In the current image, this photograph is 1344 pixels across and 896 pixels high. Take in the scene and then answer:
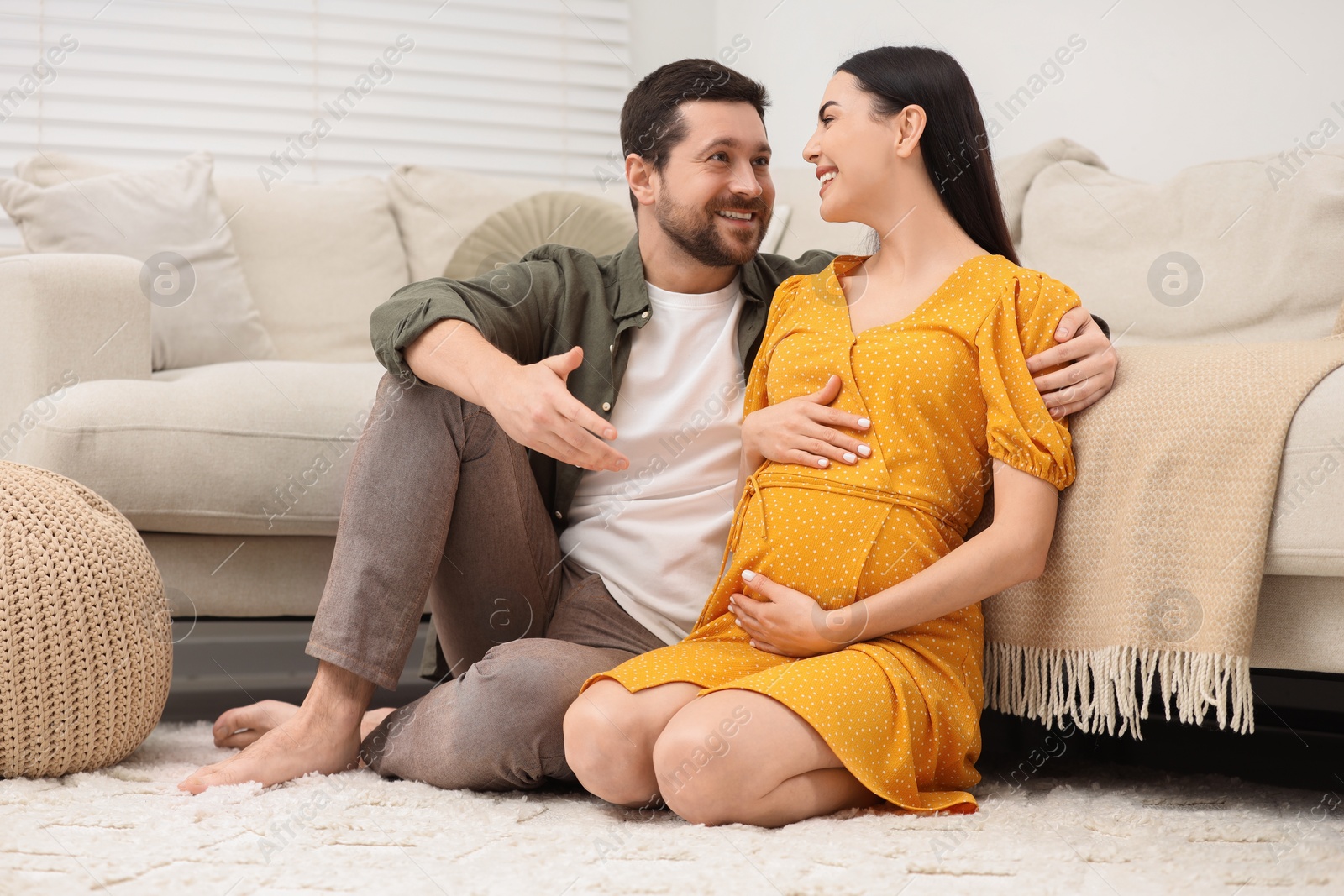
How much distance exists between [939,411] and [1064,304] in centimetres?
17

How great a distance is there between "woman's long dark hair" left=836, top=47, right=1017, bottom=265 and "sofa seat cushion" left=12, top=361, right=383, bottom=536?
32.6 inches

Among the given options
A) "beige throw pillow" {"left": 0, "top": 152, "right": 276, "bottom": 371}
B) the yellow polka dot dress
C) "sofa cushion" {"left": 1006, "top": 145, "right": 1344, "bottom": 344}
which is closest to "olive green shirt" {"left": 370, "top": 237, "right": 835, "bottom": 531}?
the yellow polka dot dress

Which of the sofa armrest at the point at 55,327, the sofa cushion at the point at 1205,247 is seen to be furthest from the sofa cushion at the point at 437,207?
the sofa cushion at the point at 1205,247

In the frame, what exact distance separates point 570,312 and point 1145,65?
4.04 feet

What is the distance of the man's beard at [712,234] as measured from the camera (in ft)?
4.34

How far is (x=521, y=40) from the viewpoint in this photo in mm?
3082

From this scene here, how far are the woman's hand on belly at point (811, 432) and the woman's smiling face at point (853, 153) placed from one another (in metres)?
0.20

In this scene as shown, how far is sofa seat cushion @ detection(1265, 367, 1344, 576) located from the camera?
0.95 m

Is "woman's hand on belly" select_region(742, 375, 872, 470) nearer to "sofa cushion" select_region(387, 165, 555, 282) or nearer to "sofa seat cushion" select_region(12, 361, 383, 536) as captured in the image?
"sofa seat cushion" select_region(12, 361, 383, 536)

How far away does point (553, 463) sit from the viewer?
1.34m

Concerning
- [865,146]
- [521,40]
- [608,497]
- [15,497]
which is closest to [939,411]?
[865,146]

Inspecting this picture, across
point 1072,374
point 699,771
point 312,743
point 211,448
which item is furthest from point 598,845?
point 211,448

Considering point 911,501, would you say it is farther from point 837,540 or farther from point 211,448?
point 211,448

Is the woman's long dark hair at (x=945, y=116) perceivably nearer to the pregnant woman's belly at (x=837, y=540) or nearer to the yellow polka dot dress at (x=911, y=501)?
the yellow polka dot dress at (x=911, y=501)
